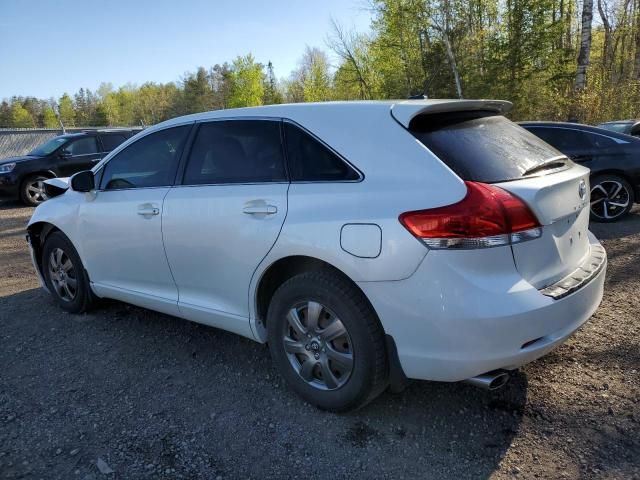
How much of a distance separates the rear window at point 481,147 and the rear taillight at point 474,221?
125mm

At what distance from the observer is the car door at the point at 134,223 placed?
350 cm

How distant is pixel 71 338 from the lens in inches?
158

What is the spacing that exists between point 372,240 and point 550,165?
1.17 m

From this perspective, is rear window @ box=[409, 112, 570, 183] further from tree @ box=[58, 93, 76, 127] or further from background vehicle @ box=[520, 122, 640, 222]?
tree @ box=[58, 93, 76, 127]

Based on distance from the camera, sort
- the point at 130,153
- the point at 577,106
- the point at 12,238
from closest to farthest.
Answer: the point at 130,153 < the point at 12,238 < the point at 577,106

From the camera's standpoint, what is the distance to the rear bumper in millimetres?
2188

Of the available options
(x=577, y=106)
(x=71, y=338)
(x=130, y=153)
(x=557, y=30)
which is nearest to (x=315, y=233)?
(x=130, y=153)

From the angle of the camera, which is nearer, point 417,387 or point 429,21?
point 417,387

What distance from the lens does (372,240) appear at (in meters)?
2.36

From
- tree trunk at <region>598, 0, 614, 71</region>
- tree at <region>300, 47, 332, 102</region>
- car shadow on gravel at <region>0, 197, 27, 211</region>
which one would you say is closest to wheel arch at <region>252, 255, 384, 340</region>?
car shadow on gravel at <region>0, 197, 27, 211</region>

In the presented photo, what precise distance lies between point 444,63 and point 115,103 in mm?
94845

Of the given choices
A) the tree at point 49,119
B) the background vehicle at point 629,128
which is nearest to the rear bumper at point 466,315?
the background vehicle at point 629,128

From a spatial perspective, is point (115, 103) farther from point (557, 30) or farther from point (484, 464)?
point (484, 464)

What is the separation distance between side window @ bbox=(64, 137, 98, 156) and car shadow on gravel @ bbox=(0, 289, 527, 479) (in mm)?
9578
